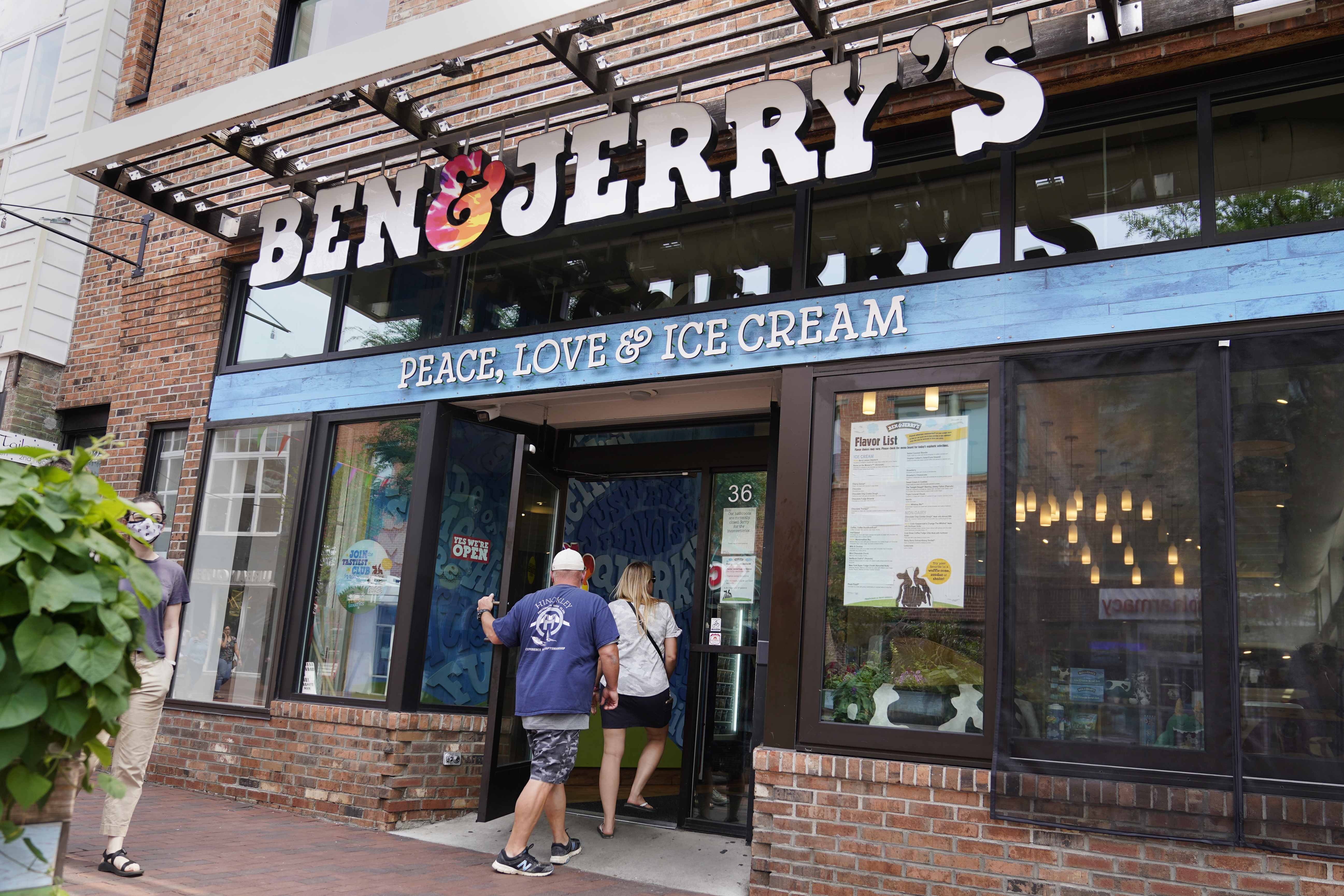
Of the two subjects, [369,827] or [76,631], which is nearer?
[76,631]

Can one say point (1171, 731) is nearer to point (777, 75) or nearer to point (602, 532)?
point (777, 75)

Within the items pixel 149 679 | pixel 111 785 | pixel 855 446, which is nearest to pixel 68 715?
pixel 111 785

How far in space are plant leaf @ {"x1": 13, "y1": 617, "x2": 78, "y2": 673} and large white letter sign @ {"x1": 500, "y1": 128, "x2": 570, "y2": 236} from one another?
4.22 metres

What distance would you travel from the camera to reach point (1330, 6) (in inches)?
176

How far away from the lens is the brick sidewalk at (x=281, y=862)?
14.9ft

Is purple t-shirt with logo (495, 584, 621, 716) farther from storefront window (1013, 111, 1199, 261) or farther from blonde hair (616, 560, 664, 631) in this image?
storefront window (1013, 111, 1199, 261)

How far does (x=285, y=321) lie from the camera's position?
26.1ft

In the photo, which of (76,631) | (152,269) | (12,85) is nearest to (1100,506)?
(76,631)

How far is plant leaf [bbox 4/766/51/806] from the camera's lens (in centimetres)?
211

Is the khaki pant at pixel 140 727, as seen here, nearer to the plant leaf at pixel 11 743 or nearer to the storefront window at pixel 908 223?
the plant leaf at pixel 11 743

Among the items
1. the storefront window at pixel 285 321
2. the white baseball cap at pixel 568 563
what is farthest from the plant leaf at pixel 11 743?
the storefront window at pixel 285 321

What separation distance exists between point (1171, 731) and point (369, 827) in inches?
181

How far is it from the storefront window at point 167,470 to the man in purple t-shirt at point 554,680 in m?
4.10

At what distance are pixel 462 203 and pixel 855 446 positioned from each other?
2906 millimetres
